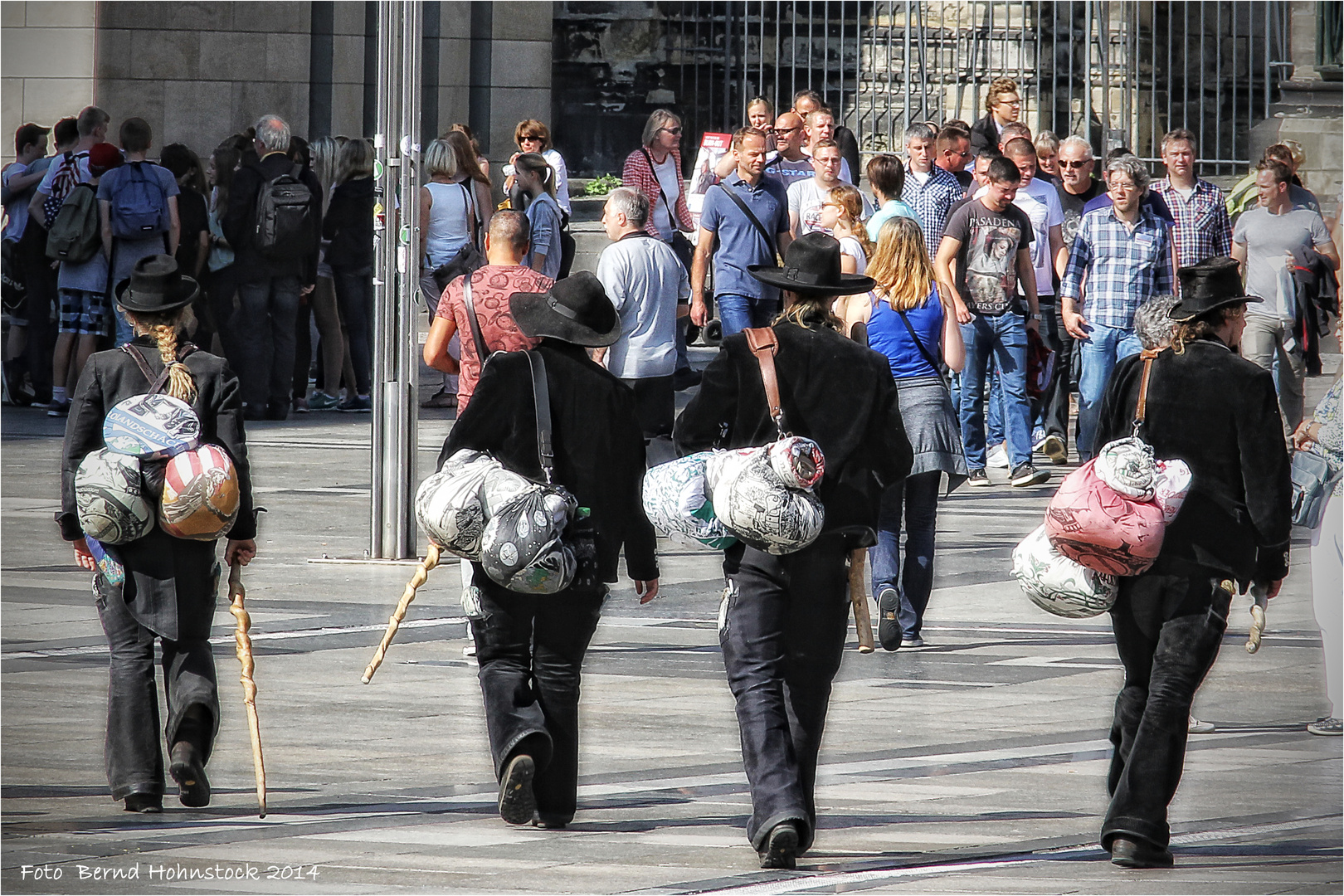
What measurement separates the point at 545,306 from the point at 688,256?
35.8 feet

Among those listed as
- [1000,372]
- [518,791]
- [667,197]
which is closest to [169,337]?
[518,791]

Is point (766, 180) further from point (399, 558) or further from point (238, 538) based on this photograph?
point (238, 538)

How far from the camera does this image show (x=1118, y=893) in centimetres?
589

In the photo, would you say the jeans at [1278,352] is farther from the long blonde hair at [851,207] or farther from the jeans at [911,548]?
the jeans at [911,548]

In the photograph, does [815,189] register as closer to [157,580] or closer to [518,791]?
[157,580]

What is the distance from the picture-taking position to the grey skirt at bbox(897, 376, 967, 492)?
9.66m

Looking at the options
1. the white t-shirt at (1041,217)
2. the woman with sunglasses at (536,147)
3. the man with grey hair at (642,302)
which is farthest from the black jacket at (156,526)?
the woman with sunglasses at (536,147)

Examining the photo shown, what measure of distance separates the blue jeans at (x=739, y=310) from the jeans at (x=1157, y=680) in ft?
24.7

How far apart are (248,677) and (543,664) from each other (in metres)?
0.87

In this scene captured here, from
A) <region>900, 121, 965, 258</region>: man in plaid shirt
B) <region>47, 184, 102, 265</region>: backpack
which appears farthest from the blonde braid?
<region>47, 184, 102, 265</region>: backpack

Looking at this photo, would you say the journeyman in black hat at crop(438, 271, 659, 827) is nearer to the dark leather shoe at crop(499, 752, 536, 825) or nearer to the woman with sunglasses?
the dark leather shoe at crop(499, 752, 536, 825)

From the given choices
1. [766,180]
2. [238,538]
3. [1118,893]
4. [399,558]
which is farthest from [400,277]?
[1118,893]

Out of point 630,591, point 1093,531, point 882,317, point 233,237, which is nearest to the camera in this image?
point 1093,531

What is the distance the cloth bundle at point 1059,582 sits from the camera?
6.48 meters
